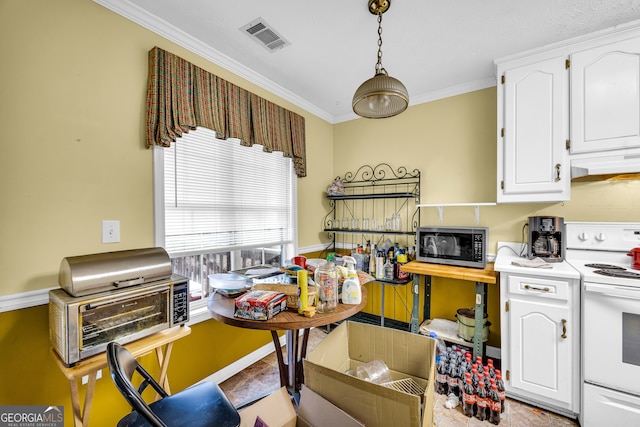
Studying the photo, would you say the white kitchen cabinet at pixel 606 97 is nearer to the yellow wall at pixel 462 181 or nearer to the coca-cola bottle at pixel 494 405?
the yellow wall at pixel 462 181

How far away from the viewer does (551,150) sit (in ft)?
6.46

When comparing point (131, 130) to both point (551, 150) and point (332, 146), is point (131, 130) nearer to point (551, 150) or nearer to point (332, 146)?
point (332, 146)

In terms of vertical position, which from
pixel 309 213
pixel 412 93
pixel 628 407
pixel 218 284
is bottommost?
pixel 628 407

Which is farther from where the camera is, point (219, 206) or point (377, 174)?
point (377, 174)

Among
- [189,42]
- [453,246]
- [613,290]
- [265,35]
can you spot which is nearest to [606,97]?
[613,290]

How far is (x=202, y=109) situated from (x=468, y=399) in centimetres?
269

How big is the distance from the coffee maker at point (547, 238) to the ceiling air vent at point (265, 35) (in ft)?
7.73

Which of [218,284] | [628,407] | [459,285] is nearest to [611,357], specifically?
[628,407]

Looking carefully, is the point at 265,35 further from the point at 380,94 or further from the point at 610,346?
the point at 610,346

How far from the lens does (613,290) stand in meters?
1.52

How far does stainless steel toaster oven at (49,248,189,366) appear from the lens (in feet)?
3.75

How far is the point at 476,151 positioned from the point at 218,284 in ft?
8.29

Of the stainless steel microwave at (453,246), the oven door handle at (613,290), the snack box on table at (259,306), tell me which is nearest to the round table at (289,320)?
the snack box on table at (259,306)

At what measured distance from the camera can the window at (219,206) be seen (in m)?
1.85
